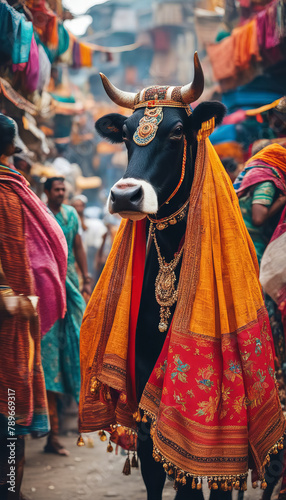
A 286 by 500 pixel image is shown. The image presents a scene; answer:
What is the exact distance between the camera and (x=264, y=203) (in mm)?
4551

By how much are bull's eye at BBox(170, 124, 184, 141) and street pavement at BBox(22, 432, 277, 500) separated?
2.95 metres

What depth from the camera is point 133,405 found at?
3.40 m

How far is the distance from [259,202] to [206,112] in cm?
152

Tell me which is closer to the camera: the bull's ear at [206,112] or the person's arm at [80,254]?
the bull's ear at [206,112]

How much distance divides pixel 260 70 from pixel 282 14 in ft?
3.27

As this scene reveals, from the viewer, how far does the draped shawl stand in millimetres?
2838

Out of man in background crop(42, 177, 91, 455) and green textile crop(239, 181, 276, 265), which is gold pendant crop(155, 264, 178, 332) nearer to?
green textile crop(239, 181, 276, 265)

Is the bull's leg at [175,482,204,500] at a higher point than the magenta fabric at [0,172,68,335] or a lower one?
lower

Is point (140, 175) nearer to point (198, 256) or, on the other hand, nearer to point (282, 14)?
point (198, 256)

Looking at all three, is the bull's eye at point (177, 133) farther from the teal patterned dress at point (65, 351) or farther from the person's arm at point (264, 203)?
the teal patterned dress at point (65, 351)

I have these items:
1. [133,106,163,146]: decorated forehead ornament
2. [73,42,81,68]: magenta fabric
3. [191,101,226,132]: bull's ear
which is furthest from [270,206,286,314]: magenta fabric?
[73,42,81,68]: magenta fabric

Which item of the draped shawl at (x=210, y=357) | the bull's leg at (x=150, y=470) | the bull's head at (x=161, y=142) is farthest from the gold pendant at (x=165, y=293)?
the bull's leg at (x=150, y=470)

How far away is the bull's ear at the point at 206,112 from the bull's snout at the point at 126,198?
26.1 inches

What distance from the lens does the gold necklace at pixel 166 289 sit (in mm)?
3203
